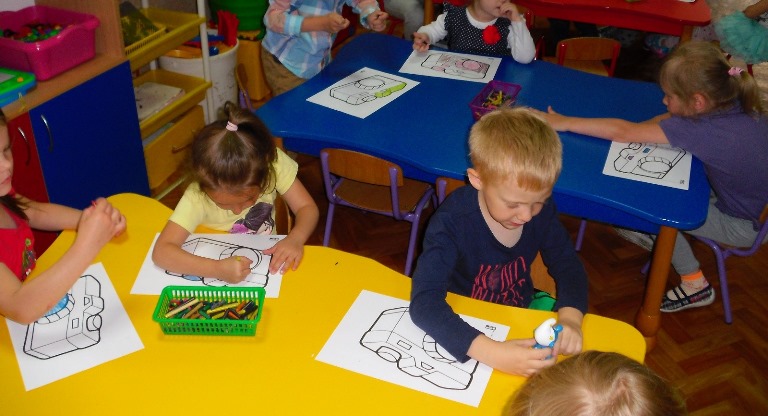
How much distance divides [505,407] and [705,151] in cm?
132

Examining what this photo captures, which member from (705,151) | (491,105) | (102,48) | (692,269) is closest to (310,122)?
(491,105)

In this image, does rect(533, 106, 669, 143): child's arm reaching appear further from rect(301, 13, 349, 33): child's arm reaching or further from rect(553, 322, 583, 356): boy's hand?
rect(553, 322, 583, 356): boy's hand

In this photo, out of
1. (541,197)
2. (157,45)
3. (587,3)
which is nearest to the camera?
(541,197)

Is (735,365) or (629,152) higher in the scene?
(629,152)

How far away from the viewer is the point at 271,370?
1327mm

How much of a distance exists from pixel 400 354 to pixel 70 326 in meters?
0.69

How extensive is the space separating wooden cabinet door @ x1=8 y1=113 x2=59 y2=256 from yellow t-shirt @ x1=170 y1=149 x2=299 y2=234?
0.92 metres

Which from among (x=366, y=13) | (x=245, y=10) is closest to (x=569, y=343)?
(x=366, y=13)

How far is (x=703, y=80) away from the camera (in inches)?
86.7

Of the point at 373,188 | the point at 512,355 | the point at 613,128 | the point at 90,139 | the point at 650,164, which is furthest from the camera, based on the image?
the point at 90,139

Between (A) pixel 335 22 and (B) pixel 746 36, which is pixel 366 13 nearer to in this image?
(A) pixel 335 22

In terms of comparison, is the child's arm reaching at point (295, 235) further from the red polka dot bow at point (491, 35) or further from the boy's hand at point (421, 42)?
the red polka dot bow at point (491, 35)

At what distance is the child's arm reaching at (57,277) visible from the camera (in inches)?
54.7

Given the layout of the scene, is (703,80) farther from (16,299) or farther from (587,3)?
(16,299)
